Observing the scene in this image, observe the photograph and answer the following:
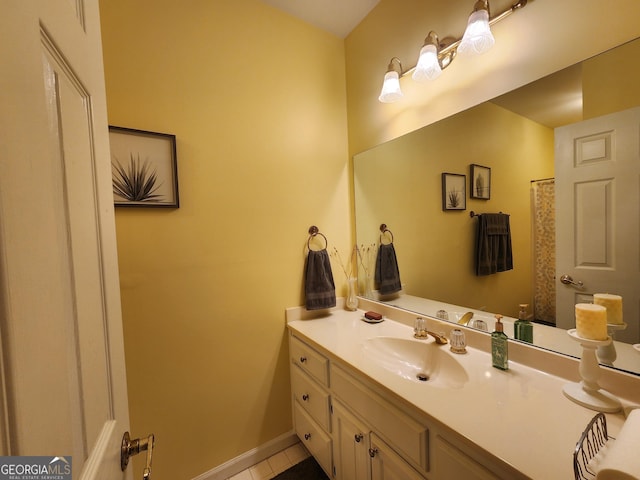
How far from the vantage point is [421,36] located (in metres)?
1.29

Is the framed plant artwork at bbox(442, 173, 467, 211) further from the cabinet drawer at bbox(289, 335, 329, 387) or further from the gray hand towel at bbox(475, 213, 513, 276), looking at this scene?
the cabinet drawer at bbox(289, 335, 329, 387)

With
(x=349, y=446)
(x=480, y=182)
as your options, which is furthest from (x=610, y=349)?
(x=349, y=446)

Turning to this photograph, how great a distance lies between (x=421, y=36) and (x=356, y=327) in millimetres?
1546

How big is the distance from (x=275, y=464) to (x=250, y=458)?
0.49 feet

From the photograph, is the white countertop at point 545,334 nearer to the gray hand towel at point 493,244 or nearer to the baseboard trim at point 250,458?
the gray hand towel at point 493,244

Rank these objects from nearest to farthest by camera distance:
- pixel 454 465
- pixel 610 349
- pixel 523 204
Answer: pixel 454 465, pixel 610 349, pixel 523 204

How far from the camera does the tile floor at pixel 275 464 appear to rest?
4.68 ft

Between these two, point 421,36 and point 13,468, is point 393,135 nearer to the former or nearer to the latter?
point 421,36

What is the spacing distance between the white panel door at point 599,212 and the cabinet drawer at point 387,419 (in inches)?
25.9

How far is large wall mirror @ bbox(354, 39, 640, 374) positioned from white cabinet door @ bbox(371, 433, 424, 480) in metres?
0.65

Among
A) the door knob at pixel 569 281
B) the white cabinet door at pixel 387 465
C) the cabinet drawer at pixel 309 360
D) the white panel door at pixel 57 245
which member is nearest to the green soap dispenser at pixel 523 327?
the door knob at pixel 569 281

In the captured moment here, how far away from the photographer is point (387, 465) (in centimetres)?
91

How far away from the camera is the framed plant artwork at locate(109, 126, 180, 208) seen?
1.13 meters

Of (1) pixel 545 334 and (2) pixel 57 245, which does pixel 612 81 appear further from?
(2) pixel 57 245
